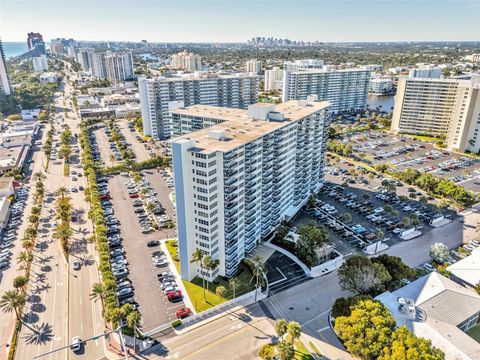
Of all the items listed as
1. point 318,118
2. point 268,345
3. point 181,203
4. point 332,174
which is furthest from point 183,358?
point 332,174

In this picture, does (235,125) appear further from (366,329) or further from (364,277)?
(366,329)

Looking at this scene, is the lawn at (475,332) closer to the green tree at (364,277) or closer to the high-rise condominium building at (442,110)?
the green tree at (364,277)

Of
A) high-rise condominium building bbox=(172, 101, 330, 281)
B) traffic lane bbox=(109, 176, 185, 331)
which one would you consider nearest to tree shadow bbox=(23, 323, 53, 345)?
traffic lane bbox=(109, 176, 185, 331)

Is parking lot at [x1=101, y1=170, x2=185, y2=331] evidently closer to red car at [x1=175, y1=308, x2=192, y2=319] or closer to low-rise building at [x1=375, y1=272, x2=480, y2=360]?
red car at [x1=175, y1=308, x2=192, y2=319]

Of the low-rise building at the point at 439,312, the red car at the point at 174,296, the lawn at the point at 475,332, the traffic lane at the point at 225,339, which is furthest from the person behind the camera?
the red car at the point at 174,296

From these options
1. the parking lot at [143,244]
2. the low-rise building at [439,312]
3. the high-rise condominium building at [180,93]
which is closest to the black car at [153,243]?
the parking lot at [143,244]

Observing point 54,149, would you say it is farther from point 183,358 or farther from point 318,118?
point 183,358

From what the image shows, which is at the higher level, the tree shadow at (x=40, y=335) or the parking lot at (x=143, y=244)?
the parking lot at (x=143, y=244)
